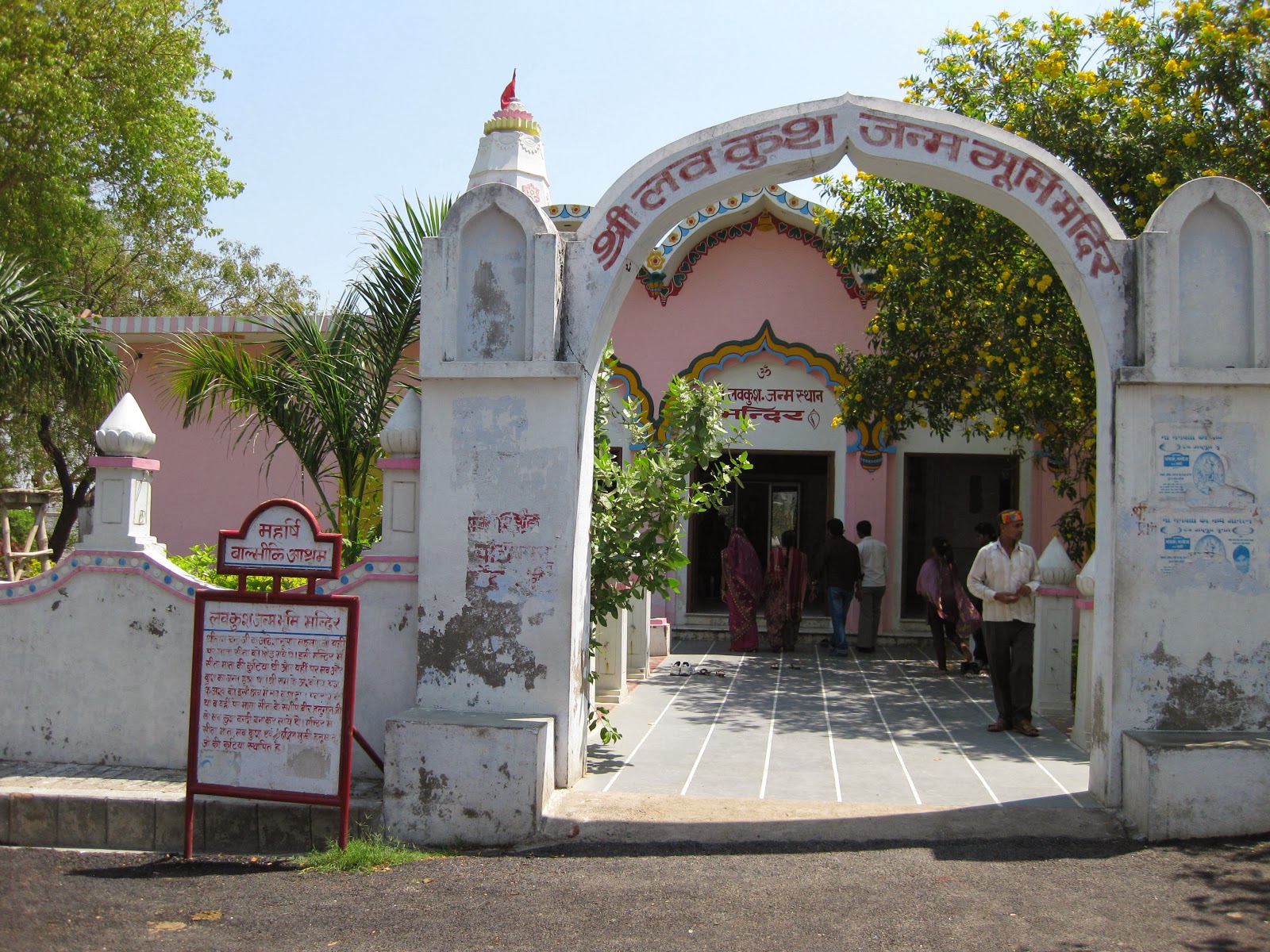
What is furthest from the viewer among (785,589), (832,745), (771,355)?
(771,355)

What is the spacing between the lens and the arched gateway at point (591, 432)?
18.9 feet

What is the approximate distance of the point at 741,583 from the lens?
12.5 meters

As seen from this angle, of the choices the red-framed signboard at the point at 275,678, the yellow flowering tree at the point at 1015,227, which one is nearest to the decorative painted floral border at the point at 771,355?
the yellow flowering tree at the point at 1015,227

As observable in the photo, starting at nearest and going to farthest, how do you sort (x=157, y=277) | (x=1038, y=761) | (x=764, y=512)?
(x=1038, y=761) < (x=764, y=512) < (x=157, y=277)

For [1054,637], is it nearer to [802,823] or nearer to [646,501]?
[646,501]

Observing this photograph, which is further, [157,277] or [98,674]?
[157,277]

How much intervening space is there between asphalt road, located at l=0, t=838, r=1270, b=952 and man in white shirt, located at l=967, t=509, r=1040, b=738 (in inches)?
98.0

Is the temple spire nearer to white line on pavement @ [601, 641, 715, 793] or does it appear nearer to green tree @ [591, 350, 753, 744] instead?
green tree @ [591, 350, 753, 744]

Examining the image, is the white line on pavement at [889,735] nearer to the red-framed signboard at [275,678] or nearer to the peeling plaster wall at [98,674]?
the red-framed signboard at [275,678]

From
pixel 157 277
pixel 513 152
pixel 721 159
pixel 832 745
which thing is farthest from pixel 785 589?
pixel 157 277

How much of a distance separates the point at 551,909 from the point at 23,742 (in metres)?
4.07

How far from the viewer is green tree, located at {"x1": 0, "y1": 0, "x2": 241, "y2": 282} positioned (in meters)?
13.5

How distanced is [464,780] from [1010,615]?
13.5ft

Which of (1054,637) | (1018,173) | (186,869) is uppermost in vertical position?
(1018,173)
